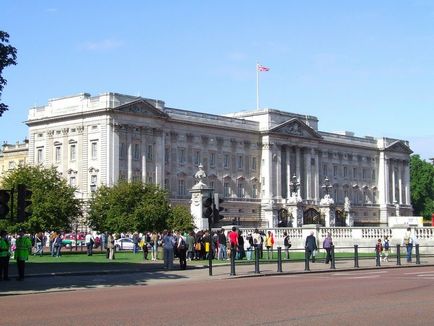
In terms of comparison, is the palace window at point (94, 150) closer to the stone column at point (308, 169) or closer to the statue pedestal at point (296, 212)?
the statue pedestal at point (296, 212)

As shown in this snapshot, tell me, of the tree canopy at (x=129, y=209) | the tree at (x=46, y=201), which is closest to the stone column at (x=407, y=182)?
the tree canopy at (x=129, y=209)

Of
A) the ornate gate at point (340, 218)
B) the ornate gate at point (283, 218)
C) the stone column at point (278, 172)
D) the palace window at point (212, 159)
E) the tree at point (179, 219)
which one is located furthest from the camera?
the stone column at point (278, 172)

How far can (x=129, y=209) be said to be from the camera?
7844 centimetres

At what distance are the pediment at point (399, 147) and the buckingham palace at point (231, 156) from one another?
0.61 ft

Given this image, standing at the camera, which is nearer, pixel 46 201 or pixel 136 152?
pixel 46 201

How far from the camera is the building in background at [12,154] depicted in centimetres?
13425

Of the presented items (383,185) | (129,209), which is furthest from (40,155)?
(383,185)

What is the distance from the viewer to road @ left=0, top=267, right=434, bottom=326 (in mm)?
16141

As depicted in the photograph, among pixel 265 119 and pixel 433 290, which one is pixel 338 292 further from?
pixel 265 119

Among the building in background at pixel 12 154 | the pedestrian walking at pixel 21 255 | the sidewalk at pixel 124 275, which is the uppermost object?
the building in background at pixel 12 154

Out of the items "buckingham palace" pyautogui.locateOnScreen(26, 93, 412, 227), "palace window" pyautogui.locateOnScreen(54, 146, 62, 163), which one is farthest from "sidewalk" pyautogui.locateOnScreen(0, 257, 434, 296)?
"palace window" pyautogui.locateOnScreen(54, 146, 62, 163)

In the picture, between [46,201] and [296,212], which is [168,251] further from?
[296,212]

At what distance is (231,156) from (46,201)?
5643 centimetres

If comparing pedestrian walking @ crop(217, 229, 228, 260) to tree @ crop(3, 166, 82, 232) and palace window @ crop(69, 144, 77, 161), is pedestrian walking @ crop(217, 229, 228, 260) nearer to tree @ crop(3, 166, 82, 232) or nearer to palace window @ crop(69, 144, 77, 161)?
tree @ crop(3, 166, 82, 232)
